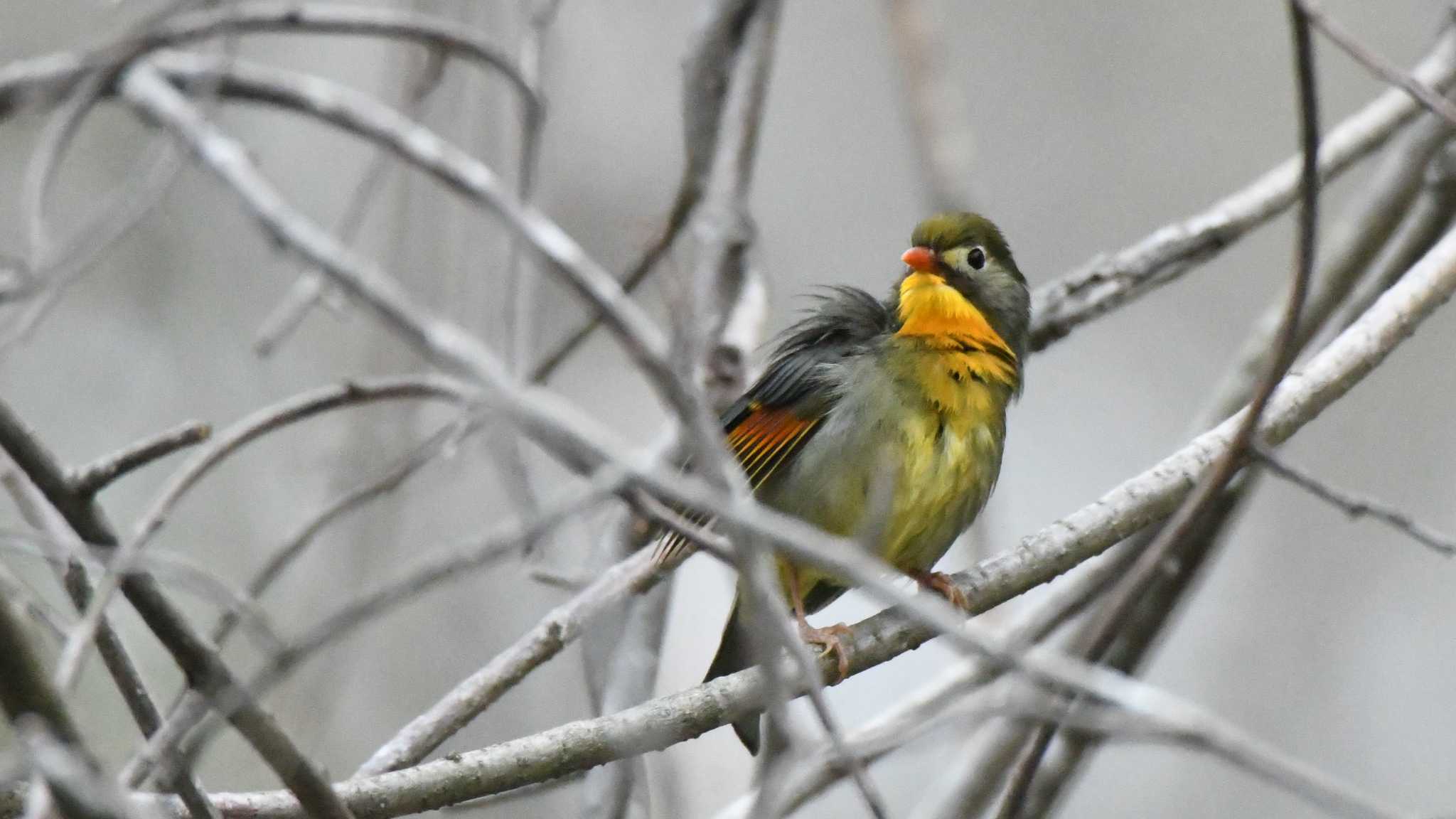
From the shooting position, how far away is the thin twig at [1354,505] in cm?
228

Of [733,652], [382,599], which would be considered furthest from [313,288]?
[733,652]

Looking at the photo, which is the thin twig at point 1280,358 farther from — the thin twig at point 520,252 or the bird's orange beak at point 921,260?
the bird's orange beak at point 921,260

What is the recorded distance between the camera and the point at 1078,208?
287 inches

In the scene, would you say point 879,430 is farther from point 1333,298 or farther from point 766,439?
point 1333,298

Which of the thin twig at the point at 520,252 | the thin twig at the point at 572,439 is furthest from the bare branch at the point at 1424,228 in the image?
the thin twig at the point at 572,439

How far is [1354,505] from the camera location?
247 centimetres

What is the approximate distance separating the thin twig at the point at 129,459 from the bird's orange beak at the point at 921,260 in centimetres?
207

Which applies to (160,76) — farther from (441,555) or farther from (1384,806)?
(1384,806)

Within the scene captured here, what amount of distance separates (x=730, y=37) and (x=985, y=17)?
4.03 m

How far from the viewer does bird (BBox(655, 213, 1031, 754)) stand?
3.38 m

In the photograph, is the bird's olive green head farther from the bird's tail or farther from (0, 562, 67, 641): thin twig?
(0, 562, 67, 641): thin twig

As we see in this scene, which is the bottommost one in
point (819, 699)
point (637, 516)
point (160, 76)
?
point (819, 699)

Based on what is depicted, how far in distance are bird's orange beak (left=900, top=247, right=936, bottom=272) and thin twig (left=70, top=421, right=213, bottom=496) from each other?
207 cm

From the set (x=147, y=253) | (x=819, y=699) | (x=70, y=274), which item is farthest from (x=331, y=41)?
(x=819, y=699)
